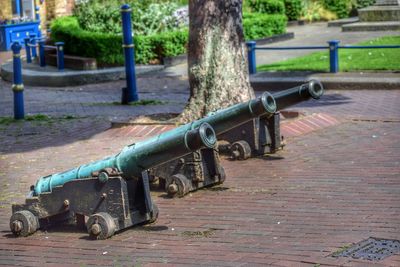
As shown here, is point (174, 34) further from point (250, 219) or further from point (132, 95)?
point (250, 219)

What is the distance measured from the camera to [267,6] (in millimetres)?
26578

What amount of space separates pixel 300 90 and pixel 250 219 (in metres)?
1.80

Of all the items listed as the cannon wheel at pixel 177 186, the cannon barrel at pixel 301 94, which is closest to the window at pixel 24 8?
the cannon barrel at pixel 301 94

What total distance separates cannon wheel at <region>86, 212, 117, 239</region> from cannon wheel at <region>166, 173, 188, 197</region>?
51.4 inches

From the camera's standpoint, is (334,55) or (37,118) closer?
(37,118)

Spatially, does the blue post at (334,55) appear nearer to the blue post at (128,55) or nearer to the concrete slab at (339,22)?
the blue post at (128,55)

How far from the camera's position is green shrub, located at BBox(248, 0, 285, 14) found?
2653cm

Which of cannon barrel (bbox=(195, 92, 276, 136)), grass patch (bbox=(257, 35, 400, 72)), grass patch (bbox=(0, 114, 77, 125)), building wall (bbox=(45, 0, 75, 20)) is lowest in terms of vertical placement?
grass patch (bbox=(0, 114, 77, 125))

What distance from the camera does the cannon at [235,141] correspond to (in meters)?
8.11

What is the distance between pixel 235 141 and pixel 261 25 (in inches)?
563

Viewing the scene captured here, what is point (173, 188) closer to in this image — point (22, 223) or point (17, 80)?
point (22, 223)

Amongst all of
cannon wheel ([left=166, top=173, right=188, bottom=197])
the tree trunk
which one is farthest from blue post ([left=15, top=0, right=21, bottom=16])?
cannon wheel ([left=166, top=173, right=188, bottom=197])

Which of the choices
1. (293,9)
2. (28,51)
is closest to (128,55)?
(28,51)

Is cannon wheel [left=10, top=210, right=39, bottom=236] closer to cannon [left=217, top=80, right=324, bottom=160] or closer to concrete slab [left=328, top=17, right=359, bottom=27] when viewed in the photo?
cannon [left=217, top=80, right=324, bottom=160]
